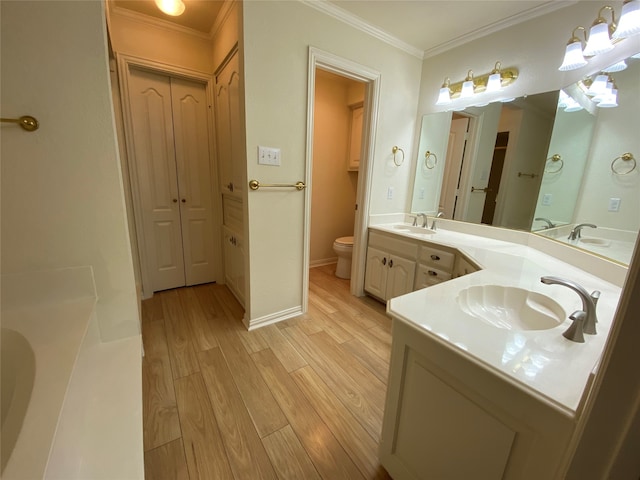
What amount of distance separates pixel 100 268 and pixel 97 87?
31.9 inches

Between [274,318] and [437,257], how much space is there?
136 cm

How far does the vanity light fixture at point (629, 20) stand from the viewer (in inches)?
45.8

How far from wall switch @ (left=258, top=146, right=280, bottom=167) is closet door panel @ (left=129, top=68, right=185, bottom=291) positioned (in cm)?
118

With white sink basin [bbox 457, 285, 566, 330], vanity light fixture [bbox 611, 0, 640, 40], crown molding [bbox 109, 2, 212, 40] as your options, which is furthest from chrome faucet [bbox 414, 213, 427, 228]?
crown molding [bbox 109, 2, 212, 40]

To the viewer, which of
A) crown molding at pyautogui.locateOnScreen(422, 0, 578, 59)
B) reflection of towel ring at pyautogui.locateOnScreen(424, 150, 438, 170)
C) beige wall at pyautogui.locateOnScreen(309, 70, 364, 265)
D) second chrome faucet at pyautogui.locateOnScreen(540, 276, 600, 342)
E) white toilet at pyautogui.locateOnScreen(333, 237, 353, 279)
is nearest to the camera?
second chrome faucet at pyautogui.locateOnScreen(540, 276, 600, 342)

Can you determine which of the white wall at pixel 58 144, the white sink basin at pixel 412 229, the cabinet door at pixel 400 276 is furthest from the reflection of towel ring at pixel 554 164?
the white wall at pixel 58 144

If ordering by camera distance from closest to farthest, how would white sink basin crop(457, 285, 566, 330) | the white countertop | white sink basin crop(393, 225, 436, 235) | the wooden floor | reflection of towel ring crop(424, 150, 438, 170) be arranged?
the white countertop, white sink basin crop(457, 285, 566, 330), the wooden floor, white sink basin crop(393, 225, 436, 235), reflection of towel ring crop(424, 150, 438, 170)

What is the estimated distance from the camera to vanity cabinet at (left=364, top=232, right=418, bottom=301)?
2.12 m

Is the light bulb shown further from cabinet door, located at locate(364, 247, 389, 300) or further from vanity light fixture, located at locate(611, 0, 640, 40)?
cabinet door, located at locate(364, 247, 389, 300)

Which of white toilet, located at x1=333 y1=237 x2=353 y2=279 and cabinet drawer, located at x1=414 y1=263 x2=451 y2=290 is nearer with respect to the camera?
cabinet drawer, located at x1=414 y1=263 x2=451 y2=290

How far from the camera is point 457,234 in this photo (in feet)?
7.29

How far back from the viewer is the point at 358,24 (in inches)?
78.0

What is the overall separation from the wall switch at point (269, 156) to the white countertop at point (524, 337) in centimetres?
132

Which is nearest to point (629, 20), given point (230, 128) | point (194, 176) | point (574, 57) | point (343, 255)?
point (574, 57)
